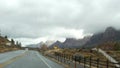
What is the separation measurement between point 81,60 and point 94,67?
276 inches

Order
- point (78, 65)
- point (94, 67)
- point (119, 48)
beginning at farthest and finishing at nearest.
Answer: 1. point (119, 48)
2. point (78, 65)
3. point (94, 67)

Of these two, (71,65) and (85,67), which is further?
(71,65)

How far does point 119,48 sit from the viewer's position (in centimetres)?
19588

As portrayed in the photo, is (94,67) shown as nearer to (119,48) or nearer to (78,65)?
(78,65)

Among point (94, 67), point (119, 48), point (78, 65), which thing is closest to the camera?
point (94, 67)

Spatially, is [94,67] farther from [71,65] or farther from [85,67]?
[71,65]

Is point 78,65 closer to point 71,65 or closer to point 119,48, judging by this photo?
point 71,65

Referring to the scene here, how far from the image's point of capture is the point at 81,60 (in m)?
40.6

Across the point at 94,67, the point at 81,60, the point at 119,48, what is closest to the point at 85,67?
the point at 94,67

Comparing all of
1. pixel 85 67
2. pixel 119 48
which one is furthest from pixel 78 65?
pixel 119 48

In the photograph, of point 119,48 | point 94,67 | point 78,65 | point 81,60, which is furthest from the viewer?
point 119,48

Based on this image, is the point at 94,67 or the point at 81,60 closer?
the point at 94,67

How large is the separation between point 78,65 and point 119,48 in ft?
532

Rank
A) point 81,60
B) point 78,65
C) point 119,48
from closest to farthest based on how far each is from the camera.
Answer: point 78,65, point 81,60, point 119,48
